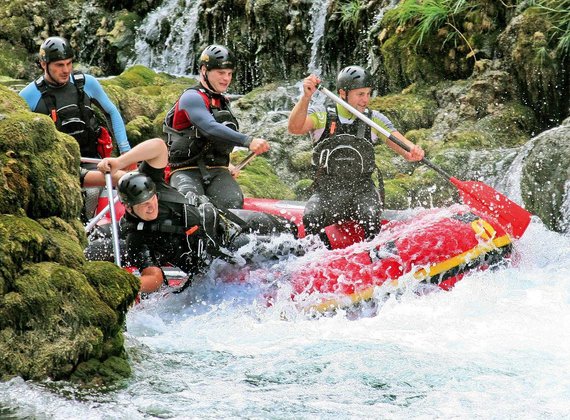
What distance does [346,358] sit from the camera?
5355mm

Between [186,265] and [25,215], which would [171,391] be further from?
[186,265]

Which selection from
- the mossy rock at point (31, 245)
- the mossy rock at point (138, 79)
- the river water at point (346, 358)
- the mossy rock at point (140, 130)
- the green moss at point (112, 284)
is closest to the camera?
the mossy rock at point (31, 245)

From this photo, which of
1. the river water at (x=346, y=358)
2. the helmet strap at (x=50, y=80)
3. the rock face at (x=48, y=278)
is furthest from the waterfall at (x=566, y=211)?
A: the rock face at (x=48, y=278)

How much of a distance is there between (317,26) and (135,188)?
926 cm

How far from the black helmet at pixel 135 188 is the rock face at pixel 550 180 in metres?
5.10

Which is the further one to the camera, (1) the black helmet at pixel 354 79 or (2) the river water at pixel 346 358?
(1) the black helmet at pixel 354 79

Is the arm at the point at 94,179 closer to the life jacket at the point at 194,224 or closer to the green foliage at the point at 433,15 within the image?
the life jacket at the point at 194,224

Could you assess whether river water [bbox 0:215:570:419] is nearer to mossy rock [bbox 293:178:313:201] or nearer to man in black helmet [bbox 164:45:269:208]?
man in black helmet [bbox 164:45:269:208]

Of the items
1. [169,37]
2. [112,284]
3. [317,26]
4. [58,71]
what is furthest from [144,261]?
[169,37]

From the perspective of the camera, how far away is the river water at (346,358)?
175 inches

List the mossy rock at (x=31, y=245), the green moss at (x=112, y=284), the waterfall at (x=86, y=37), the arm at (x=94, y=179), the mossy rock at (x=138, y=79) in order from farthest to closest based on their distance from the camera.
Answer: the waterfall at (x=86, y=37)
the mossy rock at (x=138, y=79)
the arm at (x=94, y=179)
the green moss at (x=112, y=284)
the mossy rock at (x=31, y=245)

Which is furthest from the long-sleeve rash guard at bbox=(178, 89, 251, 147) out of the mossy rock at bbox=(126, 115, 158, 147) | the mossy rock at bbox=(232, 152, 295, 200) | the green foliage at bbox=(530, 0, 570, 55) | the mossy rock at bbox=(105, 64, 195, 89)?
the mossy rock at bbox=(105, 64, 195, 89)

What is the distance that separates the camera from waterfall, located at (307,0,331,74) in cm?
1443

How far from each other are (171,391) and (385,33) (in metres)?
8.95
